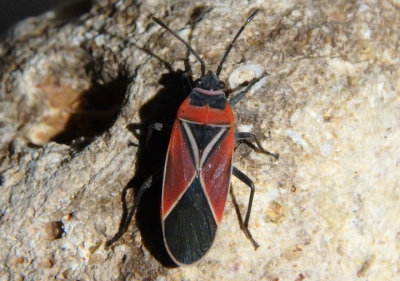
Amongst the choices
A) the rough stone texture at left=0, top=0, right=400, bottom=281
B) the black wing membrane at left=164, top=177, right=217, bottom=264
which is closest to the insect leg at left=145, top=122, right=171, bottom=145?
the rough stone texture at left=0, top=0, right=400, bottom=281

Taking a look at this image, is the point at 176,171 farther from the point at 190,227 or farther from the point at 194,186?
the point at 190,227

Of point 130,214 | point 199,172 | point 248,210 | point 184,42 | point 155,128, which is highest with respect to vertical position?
point 184,42

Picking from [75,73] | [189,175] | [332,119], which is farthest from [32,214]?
[332,119]

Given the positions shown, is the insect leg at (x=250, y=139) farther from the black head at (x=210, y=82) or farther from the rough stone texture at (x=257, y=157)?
the black head at (x=210, y=82)

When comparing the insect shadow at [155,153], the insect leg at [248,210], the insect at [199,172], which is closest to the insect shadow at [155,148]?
the insect shadow at [155,153]

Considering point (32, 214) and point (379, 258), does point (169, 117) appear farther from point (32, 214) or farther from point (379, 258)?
point (379, 258)

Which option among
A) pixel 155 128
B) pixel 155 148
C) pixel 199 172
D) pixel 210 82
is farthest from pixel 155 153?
pixel 210 82
